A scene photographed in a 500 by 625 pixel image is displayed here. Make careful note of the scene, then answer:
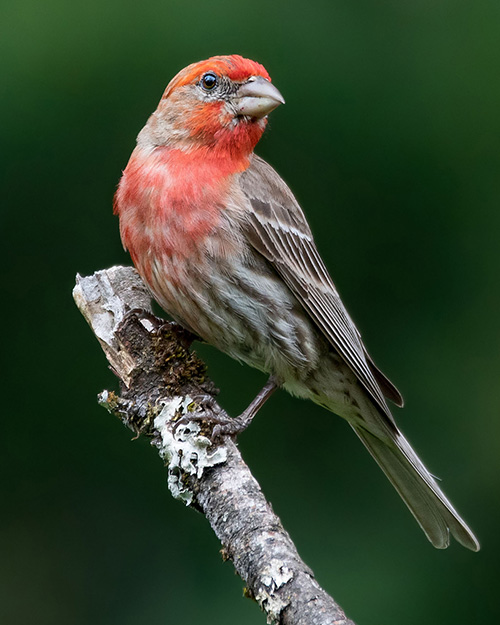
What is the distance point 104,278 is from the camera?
429 centimetres

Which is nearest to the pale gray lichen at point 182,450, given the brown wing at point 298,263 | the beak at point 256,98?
the brown wing at point 298,263

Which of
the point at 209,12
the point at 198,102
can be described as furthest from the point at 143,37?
the point at 198,102

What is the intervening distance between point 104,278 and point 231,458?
108 cm

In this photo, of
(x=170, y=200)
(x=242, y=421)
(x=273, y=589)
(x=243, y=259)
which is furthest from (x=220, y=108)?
(x=273, y=589)

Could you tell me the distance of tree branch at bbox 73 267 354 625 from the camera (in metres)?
3.05

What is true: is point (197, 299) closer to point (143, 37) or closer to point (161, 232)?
point (161, 232)

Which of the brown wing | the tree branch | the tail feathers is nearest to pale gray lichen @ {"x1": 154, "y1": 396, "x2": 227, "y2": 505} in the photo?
the tree branch

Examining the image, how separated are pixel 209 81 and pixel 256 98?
0.23m

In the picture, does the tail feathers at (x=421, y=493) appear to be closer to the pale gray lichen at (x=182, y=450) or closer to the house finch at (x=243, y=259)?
the house finch at (x=243, y=259)

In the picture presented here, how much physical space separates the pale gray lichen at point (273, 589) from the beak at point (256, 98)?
200cm

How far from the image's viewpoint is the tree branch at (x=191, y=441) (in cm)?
305

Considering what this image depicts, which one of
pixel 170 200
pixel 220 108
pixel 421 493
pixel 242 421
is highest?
pixel 220 108

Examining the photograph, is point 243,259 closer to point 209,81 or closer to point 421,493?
point 209,81

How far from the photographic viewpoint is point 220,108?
14.4 ft
